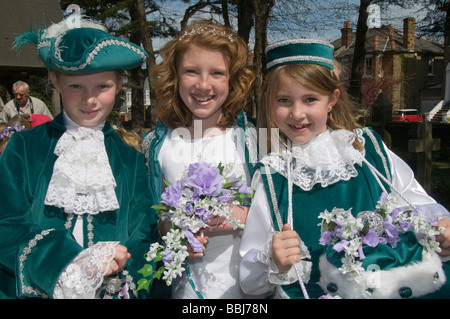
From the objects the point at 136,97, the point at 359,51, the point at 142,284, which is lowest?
the point at 142,284

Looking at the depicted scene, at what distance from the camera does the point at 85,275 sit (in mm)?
1717

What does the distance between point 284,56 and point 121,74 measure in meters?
0.95

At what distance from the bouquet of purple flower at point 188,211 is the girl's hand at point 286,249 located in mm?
286

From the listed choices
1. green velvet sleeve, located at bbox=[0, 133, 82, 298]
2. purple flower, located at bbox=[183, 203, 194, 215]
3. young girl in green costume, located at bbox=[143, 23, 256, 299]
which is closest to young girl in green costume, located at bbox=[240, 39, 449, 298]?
young girl in green costume, located at bbox=[143, 23, 256, 299]

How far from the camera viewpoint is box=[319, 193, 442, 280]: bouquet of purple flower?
1.54 m

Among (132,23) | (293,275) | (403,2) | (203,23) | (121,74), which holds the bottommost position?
(293,275)

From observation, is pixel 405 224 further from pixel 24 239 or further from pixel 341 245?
pixel 24 239

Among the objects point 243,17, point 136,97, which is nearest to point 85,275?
point 243,17

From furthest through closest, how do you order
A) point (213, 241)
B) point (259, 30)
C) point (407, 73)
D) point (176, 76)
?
point (407, 73)
point (259, 30)
point (176, 76)
point (213, 241)

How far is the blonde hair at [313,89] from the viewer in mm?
1980

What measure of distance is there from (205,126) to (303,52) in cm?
85

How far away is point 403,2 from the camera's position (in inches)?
336
